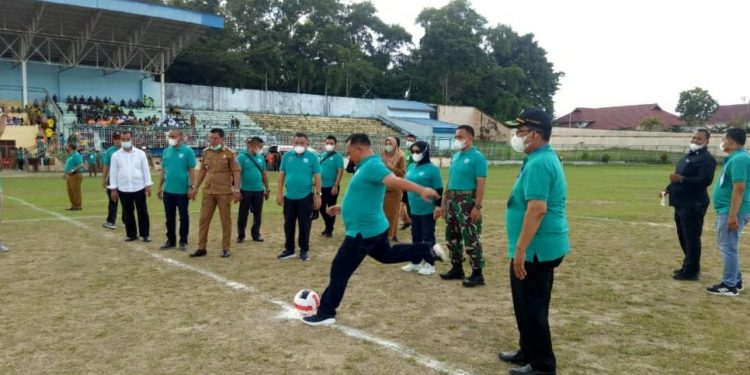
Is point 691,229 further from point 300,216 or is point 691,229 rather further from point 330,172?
point 330,172

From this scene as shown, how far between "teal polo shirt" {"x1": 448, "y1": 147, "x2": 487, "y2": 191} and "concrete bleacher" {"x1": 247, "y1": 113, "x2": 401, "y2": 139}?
39.0 m

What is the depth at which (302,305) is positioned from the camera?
214 inches

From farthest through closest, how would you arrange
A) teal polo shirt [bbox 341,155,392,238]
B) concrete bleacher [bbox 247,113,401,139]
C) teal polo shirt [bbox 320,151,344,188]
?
concrete bleacher [bbox 247,113,401,139], teal polo shirt [bbox 320,151,344,188], teal polo shirt [bbox 341,155,392,238]

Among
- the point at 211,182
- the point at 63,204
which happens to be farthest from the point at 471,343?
the point at 63,204

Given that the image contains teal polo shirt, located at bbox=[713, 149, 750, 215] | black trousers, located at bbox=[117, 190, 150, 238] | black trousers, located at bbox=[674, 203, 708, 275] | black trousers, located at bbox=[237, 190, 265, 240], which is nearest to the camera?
teal polo shirt, located at bbox=[713, 149, 750, 215]

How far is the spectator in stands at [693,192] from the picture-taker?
6844 millimetres

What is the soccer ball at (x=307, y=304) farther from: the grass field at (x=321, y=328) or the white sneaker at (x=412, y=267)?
the white sneaker at (x=412, y=267)

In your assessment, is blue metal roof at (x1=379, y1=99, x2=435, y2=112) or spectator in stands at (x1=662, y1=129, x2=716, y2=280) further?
blue metal roof at (x1=379, y1=99, x2=435, y2=112)

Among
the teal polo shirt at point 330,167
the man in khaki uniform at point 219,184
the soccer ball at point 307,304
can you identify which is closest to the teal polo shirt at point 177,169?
the man in khaki uniform at point 219,184

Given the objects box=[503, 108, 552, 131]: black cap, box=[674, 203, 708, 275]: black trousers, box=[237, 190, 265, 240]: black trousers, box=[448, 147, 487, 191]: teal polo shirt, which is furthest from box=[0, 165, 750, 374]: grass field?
box=[503, 108, 552, 131]: black cap

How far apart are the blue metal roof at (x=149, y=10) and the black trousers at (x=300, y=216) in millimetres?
30663

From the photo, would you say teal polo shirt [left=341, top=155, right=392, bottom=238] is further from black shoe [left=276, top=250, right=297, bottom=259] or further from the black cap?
black shoe [left=276, top=250, right=297, bottom=259]

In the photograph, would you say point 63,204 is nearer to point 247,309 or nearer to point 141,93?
point 247,309

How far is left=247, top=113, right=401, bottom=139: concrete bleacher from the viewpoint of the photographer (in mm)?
48469
